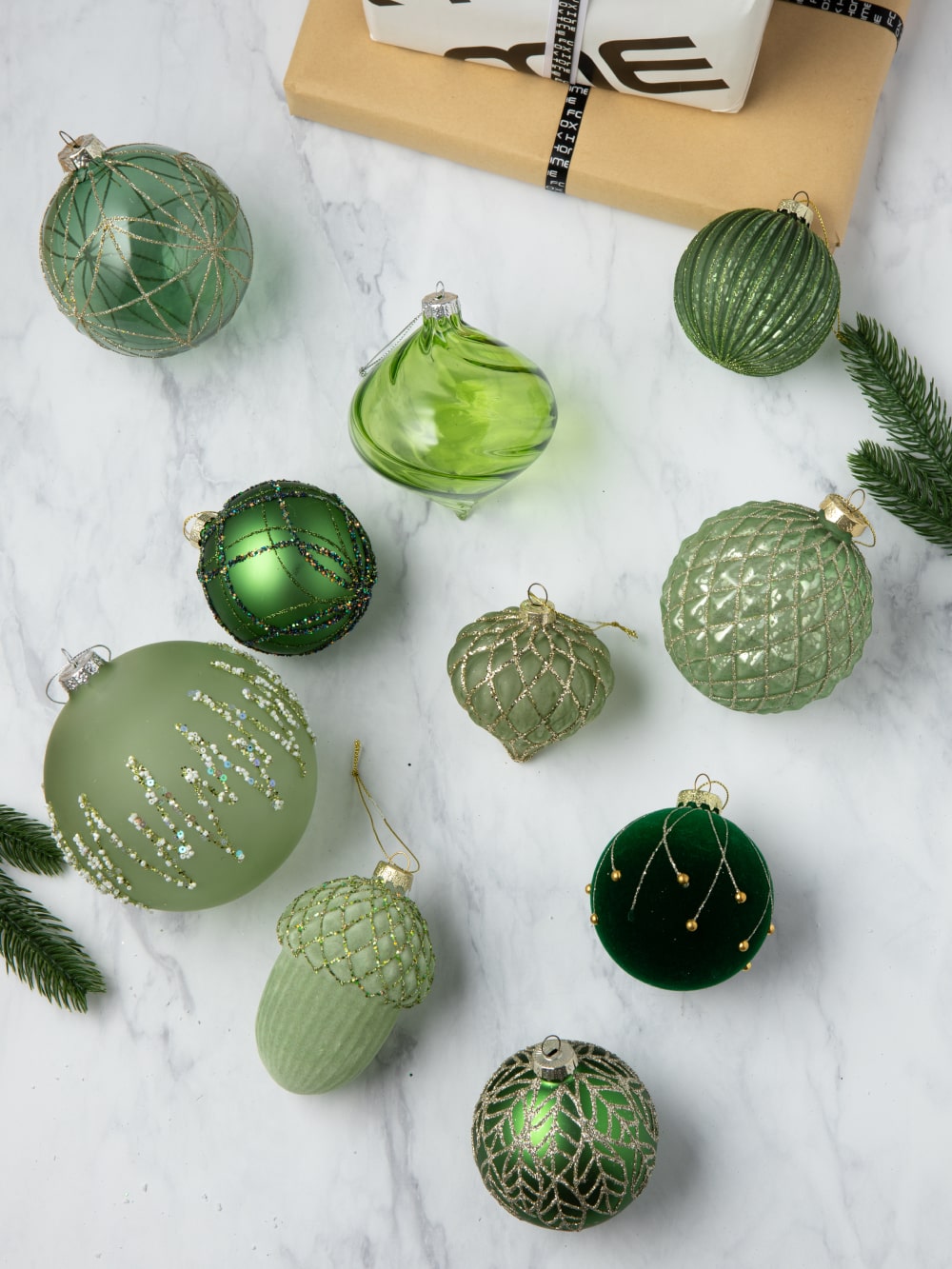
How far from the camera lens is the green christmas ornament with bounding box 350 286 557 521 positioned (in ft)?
3.56

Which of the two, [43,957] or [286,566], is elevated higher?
[286,566]

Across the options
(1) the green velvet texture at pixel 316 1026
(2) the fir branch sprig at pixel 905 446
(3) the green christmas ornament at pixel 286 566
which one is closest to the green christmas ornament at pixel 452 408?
(3) the green christmas ornament at pixel 286 566

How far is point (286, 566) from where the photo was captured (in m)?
1.06

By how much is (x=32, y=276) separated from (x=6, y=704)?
0.48 metres

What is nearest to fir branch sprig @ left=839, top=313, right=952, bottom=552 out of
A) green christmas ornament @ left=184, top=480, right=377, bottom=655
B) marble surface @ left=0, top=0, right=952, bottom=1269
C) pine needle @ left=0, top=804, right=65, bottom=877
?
marble surface @ left=0, top=0, right=952, bottom=1269

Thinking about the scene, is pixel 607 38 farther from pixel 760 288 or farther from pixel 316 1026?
pixel 316 1026

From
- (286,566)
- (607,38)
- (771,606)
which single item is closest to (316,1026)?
(286,566)

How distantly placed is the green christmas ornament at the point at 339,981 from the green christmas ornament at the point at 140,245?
23.0 inches

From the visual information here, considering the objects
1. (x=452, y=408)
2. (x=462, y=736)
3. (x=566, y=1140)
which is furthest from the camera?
(x=462, y=736)

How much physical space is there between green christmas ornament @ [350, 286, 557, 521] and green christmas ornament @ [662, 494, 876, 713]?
0.21 meters

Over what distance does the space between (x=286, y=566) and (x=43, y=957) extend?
0.48m

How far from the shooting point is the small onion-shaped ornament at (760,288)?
1.05 meters

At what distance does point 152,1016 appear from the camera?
119 cm

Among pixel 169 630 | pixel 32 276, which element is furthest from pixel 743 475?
pixel 32 276
